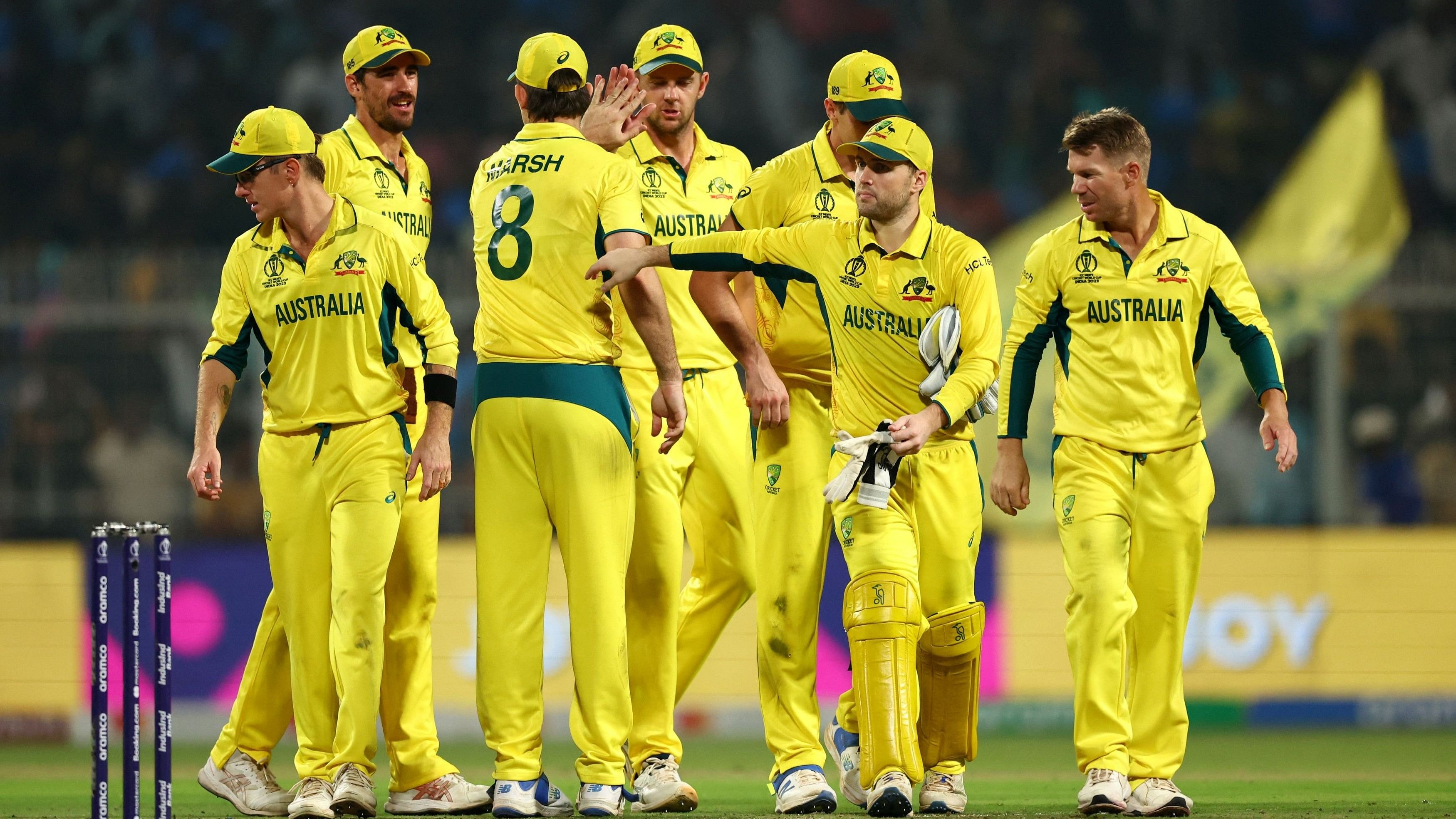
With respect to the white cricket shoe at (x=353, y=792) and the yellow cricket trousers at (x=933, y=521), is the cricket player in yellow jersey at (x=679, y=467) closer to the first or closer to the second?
the yellow cricket trousers at (x=933, y=521)

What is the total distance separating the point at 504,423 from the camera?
5.59 metres

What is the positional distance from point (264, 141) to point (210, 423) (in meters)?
0.97

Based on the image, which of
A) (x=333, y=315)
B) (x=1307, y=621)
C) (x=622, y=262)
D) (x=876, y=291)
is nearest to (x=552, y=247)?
(x=622, y=262)

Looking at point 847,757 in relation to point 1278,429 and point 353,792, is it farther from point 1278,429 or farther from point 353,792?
point 1278,429

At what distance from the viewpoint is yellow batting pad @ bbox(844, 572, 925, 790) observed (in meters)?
5.32

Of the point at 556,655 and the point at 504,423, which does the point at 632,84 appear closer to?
the point at 504,423

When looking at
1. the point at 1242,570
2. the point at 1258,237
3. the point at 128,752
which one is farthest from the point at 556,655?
the point at 1258,237

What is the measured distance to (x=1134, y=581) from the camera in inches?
230

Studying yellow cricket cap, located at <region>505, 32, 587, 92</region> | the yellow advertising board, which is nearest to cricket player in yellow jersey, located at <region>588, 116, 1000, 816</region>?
yellow cricket cap, located at <region>505, 32, 587, 92</region>

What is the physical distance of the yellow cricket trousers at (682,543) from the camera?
238 inches

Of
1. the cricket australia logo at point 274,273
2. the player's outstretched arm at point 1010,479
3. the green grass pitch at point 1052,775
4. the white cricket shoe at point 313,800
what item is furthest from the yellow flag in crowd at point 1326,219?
the white cricket shoe at point 313,800

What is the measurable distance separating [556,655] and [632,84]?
5.41m

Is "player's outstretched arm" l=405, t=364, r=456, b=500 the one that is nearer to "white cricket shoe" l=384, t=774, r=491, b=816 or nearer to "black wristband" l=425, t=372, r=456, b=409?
"black wristband" l=425, t=372, r=456, b=409

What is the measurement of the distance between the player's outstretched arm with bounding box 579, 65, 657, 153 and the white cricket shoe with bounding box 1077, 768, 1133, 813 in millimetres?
2608
